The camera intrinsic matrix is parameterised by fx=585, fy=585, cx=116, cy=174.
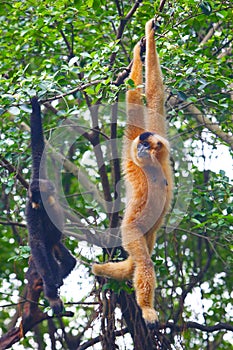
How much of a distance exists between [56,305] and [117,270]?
1105 millimetres

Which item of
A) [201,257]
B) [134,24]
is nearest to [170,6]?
[134,24]

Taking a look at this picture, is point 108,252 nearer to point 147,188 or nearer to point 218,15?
point 147,188

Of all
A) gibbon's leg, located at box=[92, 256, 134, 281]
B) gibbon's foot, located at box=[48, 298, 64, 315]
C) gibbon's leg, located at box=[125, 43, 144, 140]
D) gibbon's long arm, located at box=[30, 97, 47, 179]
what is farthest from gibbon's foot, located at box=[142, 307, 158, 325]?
gibbon's long arm, located at box=[30, 97, 47, 179]

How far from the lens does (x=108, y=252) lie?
6.92 metres

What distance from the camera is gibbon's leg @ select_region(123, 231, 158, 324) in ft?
18.8

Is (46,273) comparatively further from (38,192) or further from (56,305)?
(38,192)

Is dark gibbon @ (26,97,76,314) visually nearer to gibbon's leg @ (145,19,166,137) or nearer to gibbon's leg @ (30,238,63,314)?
gibbon's leg @ (30,238,63,314)

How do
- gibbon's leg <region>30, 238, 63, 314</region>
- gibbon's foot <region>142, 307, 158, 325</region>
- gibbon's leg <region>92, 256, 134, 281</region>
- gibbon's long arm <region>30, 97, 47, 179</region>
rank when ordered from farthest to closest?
gibbon's leg <region>30, 238, 63, 314</region> → gibbon's long arm <region>30, 97, 47, 179</region> → gibbon's leg <region>92, 256, 134, 281</region> → gibbon's foot <region>142, 307, 158, 325</region>

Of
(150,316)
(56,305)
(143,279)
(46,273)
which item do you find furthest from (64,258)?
(150,316)

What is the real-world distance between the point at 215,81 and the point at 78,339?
4.90 metres

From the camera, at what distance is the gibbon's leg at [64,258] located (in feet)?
24.0

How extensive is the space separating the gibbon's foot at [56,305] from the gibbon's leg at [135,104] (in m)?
2.11

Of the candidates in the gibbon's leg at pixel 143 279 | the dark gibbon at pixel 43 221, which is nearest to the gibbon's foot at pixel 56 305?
the dark gibbon at pixel 43 221

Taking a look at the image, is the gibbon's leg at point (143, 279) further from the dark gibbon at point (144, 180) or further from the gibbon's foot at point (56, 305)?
the gibbon's foot at point (56, 305)
